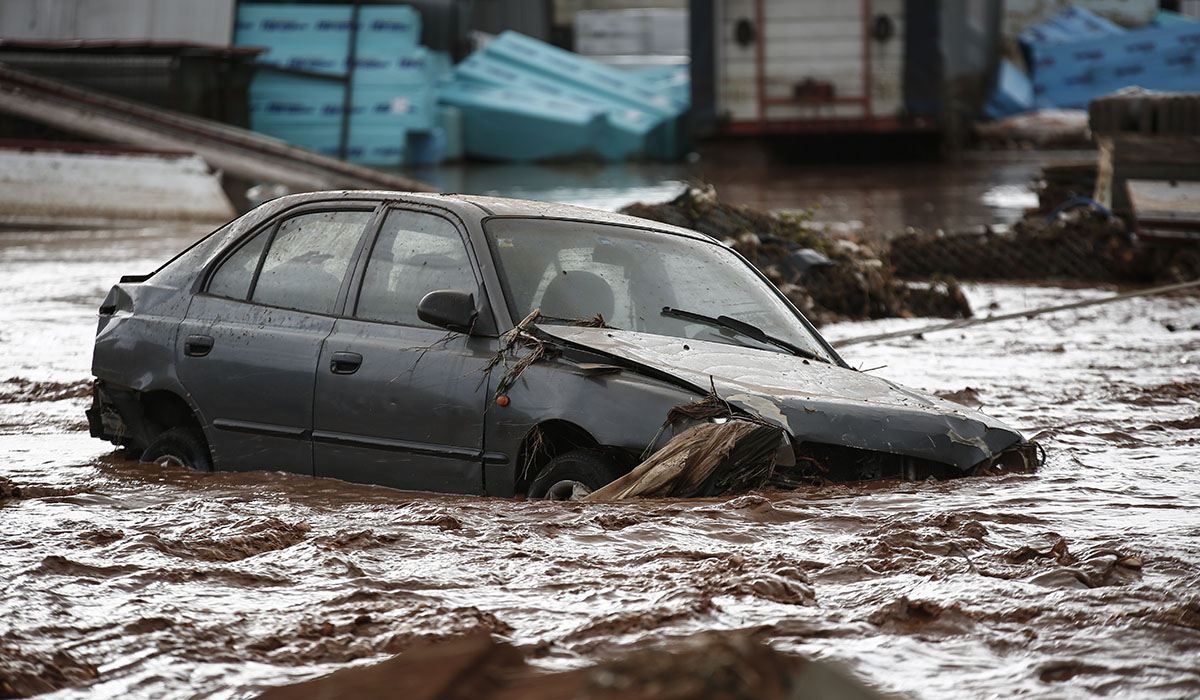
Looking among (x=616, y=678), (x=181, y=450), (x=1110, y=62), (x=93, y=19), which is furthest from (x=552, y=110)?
(x=616, y=678)

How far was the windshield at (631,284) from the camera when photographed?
5.34 metres

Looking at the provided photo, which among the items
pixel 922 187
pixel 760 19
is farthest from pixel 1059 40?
pixel 922 187

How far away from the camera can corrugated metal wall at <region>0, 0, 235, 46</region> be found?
89.5 ft

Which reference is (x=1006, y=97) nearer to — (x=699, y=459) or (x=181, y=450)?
(x=181, y=450)

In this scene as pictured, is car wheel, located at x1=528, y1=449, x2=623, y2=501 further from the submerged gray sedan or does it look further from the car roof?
the car roof

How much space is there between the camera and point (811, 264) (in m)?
11.6

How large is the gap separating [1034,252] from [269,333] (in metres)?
10.5

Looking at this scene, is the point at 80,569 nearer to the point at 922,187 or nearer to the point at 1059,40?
the point at 922,187

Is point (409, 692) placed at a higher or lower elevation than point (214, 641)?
higher

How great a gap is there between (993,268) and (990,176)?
11.7 meters

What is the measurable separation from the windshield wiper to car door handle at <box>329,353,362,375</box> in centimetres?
120

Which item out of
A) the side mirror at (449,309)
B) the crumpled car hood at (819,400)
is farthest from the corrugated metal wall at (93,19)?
the crumpled car hood at (819,400)

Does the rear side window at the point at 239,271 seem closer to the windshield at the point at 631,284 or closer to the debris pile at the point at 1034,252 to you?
the windshield at the point at 631,284

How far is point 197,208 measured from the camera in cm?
1938
